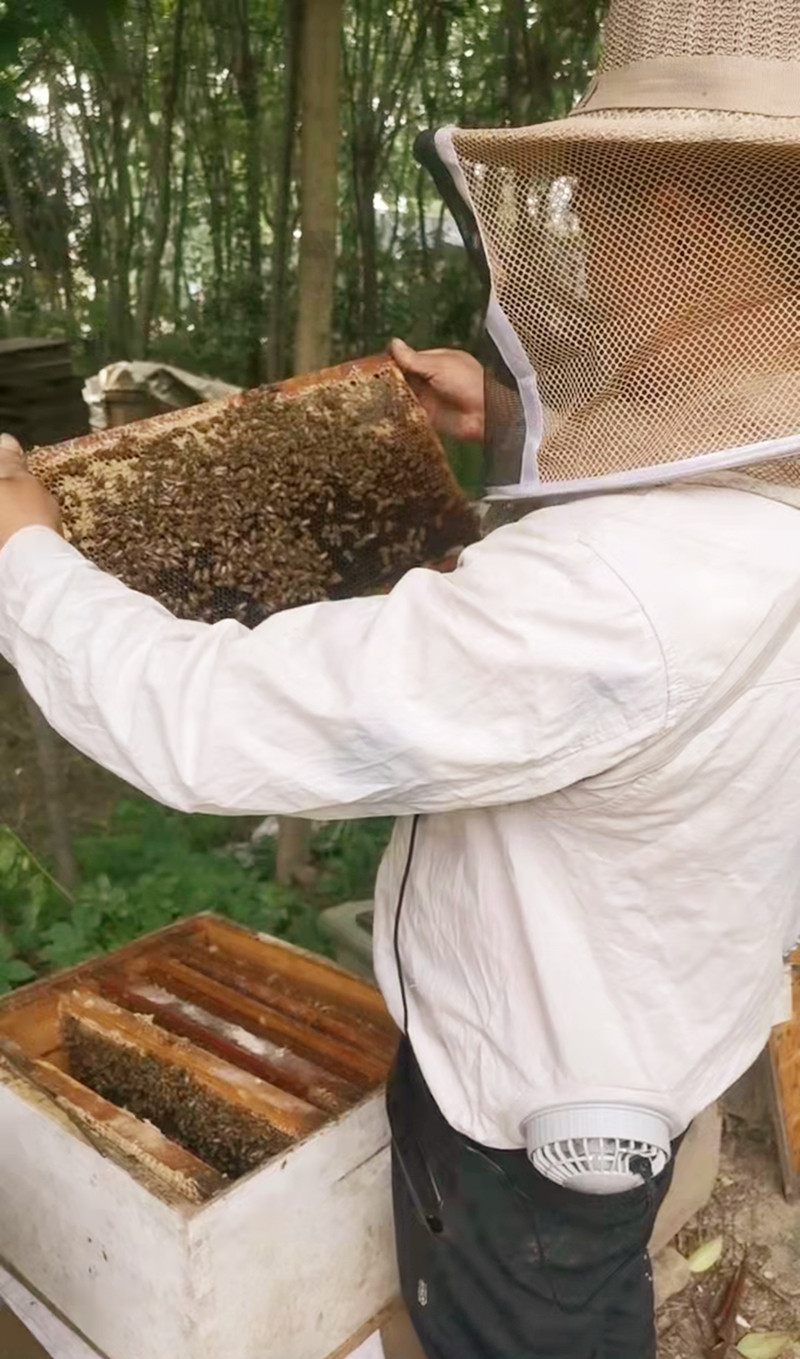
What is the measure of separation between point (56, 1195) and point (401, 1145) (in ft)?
1.88

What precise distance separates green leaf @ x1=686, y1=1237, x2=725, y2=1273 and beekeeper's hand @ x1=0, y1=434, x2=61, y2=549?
2.33 m

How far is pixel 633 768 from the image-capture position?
49.5 inches

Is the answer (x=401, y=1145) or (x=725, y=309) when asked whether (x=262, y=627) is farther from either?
(x=401, y=1145)

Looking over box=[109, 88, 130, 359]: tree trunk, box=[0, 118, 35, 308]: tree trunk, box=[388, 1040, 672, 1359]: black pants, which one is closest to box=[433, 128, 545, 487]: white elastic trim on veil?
box=[388, 1040, 672, 1359]: black pants

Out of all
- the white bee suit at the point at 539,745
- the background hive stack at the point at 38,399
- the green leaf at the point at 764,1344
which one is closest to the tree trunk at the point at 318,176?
the background hive stack at the point at 38,399

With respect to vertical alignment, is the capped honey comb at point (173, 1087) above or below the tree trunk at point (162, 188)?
below

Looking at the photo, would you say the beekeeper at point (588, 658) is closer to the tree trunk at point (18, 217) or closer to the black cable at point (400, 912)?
the black cable at point (400, 912)

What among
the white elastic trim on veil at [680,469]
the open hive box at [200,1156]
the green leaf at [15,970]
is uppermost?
the white elastic trim on veil at [680,469]

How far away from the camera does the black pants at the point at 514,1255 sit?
5.17 feet

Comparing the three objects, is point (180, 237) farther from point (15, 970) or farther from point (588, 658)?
point (588, 658)

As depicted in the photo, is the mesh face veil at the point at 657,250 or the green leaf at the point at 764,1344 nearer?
the mesh face veil at the point at 657,250

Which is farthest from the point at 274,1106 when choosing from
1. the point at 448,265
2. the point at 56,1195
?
the point at 448,265

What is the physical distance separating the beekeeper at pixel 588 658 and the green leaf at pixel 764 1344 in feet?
4.27

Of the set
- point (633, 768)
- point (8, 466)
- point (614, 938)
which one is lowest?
point (614, 938)
